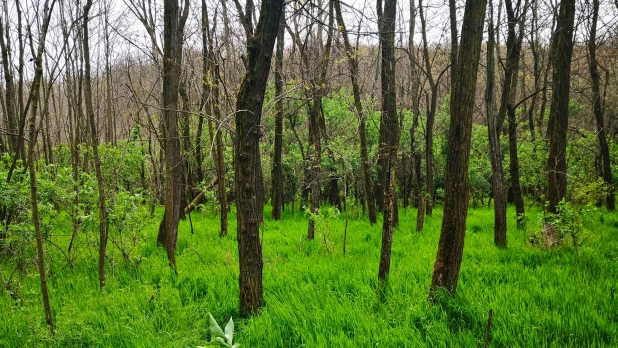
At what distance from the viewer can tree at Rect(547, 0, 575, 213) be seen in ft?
23.6

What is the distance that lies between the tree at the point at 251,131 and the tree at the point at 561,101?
6.37 metres

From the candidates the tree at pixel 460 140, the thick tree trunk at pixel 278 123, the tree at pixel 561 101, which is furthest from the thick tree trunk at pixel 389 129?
the tree at pixel 561 101

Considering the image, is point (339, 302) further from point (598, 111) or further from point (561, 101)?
point (598, 111)

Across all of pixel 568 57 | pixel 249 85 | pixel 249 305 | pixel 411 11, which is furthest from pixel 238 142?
pixel 411 11

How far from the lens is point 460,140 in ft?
12.4

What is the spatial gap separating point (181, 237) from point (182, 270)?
3.11 meters

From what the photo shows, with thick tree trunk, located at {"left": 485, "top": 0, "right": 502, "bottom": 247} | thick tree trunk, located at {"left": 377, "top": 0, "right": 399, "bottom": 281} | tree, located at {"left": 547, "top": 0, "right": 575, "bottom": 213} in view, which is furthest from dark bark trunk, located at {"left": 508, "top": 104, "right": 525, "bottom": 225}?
A: thick tree trunk, located at {"left": 377, "top": 0, "right": 399, "bottom": 281}

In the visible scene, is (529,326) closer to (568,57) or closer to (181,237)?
(568,57)

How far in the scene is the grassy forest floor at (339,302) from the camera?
3.39m

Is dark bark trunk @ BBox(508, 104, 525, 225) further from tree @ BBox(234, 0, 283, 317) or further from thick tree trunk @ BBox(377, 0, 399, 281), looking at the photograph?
tree @ BBox(234, 0, 283, 317)

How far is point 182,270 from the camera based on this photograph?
5.97m

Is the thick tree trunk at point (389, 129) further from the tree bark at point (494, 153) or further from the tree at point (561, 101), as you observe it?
the tree at point (561, 101)

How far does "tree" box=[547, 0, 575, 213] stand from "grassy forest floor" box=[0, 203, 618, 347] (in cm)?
128

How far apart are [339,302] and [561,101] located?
21.1ft
